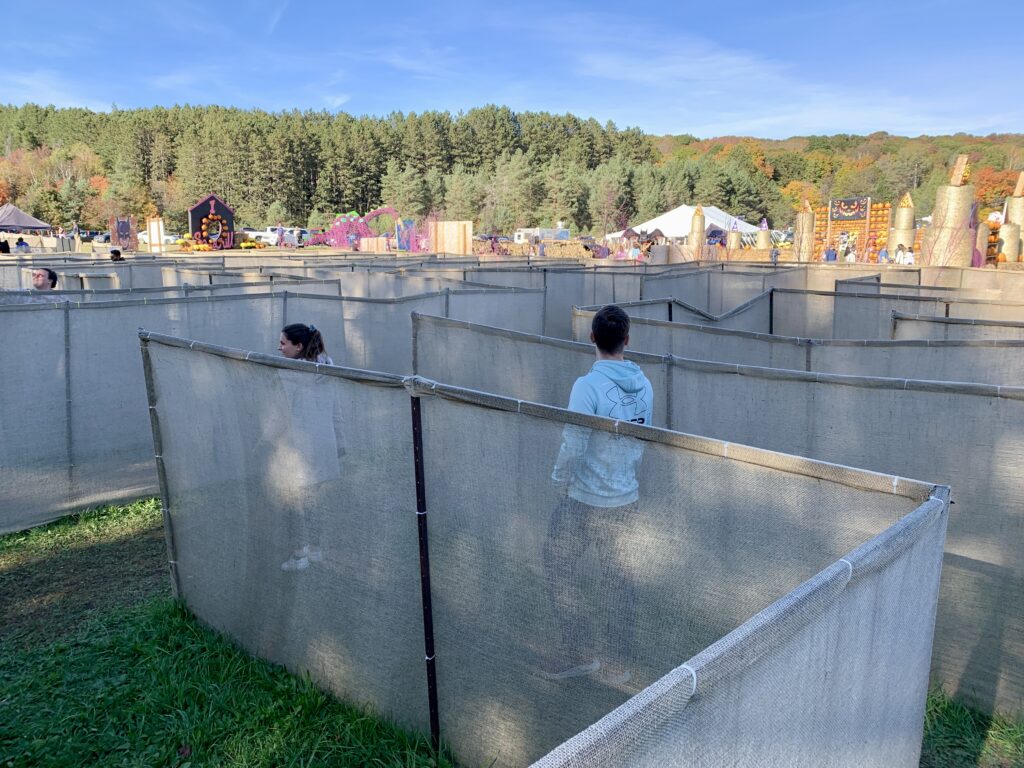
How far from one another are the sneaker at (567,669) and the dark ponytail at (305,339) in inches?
128

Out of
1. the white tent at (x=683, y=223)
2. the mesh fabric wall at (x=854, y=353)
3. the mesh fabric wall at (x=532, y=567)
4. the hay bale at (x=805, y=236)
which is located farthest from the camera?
the white tent at (x=683, y=223)

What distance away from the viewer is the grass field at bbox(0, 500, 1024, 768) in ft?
11.4

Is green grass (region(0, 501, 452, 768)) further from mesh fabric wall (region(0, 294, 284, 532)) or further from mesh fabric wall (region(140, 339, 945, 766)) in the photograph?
mesh fabric wall (region(0, 294, 284, 532))

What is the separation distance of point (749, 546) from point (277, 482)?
2456 millimetres

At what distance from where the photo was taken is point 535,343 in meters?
6.19

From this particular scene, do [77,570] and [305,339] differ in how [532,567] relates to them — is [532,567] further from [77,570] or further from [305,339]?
[77,570]

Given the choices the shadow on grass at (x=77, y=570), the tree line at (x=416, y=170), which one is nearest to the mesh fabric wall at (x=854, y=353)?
the shadow on grass at (x=77, y=570)

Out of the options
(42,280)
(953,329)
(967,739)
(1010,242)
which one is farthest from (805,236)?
(967,739)

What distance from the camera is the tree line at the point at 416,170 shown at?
306 feet

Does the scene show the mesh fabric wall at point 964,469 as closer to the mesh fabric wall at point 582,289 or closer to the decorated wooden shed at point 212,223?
the mesh fabric wall at point 582,289

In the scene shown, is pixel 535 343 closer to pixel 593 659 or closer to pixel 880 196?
pixel 593 659

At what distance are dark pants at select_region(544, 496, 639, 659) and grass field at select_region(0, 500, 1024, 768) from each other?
3.33 feet

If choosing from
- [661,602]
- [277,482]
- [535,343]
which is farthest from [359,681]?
[535,343]

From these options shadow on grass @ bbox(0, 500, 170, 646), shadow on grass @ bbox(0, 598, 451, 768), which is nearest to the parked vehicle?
shadow on grass @ bbox(0, 500, 170, 646)
